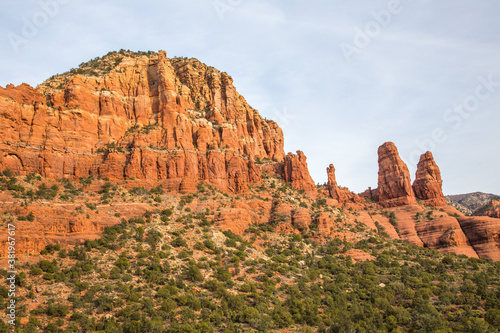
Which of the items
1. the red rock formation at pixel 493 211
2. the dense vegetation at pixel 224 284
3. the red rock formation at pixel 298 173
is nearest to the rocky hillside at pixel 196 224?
the dense vegetation at pixel 224 284

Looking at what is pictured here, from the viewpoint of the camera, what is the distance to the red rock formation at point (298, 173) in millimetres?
85000

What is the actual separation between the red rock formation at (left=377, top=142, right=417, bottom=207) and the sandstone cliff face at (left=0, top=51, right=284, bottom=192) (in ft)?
122

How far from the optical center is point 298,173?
282 feet

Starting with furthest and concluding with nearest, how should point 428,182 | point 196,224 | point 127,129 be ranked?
point 428,182, point 127,129, point 196,224

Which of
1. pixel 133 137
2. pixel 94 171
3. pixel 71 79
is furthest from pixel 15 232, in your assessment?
pixel 71 79

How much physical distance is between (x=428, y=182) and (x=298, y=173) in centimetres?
3557

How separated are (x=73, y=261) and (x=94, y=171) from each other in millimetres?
22783

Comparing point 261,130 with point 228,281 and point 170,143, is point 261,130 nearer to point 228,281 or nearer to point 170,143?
point 170,143

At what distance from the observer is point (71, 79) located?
67.2m

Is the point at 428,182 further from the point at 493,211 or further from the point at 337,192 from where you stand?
the point at 337,192

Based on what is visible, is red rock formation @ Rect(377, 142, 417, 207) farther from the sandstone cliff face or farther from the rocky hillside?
the sandstone cliff face

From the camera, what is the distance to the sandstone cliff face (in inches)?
2303

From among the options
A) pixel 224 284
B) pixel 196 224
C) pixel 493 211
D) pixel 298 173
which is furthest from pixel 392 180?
pixel 224 284

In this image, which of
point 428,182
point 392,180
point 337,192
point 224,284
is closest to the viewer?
point 224,284
